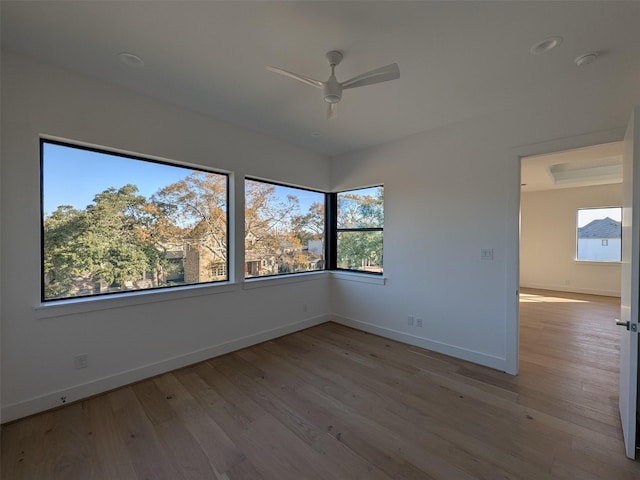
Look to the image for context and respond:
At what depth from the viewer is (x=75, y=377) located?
2303 millimetres

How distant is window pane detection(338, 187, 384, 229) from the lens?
160 inches

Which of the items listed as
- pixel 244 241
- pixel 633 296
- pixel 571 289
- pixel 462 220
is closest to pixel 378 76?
pixel 462 220

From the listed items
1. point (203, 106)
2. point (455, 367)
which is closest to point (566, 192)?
point (455, 367)

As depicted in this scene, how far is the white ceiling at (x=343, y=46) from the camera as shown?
1.64m

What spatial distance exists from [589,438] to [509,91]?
2.85 meters

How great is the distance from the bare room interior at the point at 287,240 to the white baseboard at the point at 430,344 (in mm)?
25

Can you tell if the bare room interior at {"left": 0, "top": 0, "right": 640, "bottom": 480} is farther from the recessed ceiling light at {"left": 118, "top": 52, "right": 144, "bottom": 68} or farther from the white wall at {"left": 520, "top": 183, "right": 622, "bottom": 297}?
the white wall at {"left": 520, "top": 183, "right": 622, "bottom": 297}

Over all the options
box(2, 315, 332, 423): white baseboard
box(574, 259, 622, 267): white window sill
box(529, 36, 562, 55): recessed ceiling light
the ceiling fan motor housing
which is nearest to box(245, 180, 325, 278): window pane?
box(2, 315, 332, 423): white baseboard

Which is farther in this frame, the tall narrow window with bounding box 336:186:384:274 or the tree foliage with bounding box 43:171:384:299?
the tall narrow window with bounding box 336:186:384:274

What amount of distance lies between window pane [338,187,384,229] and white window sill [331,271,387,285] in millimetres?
761

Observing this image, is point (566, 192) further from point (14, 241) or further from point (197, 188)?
point (14, 241)

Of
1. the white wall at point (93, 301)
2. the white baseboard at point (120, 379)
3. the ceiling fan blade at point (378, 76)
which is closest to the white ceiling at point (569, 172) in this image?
the ceiling fan blade at point (378, 76)

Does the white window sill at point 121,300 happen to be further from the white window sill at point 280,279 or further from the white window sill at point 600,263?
the white window sill at point 600,263

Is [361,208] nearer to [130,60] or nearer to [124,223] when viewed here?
[124,223]
